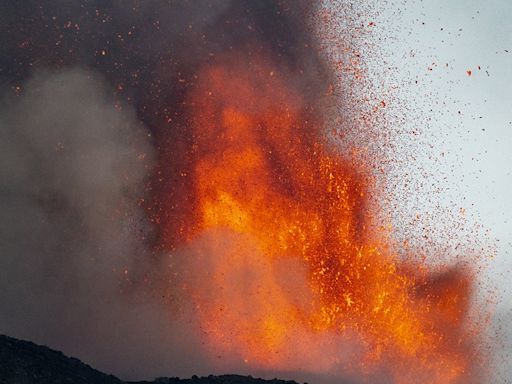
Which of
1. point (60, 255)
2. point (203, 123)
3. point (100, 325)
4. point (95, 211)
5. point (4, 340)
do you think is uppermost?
point (203, 123)

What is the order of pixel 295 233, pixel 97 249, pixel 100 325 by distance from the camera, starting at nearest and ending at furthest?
pixel 100 325, pixel 97 249, pixel 295 233

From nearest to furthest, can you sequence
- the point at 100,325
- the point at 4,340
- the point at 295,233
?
the point at 4,340, the point at 100,325, the point at 295,233

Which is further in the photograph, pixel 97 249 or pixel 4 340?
pixel 97 249

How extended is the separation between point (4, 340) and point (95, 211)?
11.2m

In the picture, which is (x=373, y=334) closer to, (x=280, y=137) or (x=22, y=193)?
(x=280, y=137)

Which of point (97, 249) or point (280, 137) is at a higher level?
point (280, 137)

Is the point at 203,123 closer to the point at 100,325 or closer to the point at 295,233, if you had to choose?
the point at 295,233

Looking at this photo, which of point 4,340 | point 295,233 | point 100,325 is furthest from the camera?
point 295,233

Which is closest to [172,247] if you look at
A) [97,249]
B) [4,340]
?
[97,249]

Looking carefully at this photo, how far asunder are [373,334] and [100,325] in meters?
11.0

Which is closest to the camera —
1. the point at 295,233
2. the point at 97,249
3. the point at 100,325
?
the point at 100,325

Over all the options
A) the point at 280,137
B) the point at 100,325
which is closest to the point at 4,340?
the point at 100,325

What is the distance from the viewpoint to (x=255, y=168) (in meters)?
34.3

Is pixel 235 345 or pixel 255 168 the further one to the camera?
pixel 255 168
